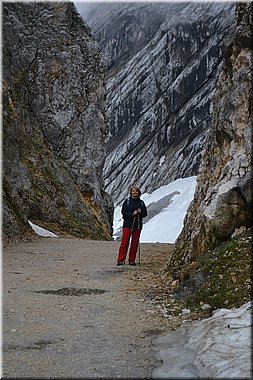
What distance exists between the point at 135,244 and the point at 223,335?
869 centimetres

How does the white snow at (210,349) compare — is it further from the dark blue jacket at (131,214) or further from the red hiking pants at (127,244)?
the dark blue jacket at (131,214)

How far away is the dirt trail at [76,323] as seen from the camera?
5.48m

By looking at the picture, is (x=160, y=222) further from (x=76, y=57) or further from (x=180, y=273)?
(x=180, y=273)

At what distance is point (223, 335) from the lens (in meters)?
5.52

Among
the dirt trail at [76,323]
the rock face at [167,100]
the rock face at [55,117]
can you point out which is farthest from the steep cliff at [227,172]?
the rock face at [167,100]

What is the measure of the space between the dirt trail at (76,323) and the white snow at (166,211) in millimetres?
53081

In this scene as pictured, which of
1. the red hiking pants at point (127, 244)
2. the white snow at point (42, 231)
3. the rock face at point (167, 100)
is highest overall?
the rock face at point (167, 100)

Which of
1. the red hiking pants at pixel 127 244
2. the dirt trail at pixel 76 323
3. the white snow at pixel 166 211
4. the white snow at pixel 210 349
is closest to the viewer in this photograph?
the white snow at pixel 210 349

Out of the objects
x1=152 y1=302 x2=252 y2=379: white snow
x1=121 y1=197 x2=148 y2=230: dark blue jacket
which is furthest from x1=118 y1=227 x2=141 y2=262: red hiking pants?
x1=152 y1=302 x2=252 y2=379: white snow

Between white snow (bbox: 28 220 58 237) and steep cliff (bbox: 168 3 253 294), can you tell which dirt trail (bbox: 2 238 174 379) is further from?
white snow (bbox: 28 220 58 237)

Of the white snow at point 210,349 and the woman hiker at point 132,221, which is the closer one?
the white snow at point 210,349

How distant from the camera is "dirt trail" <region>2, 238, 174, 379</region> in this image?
548 cm

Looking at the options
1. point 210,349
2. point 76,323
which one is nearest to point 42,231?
point 76,323

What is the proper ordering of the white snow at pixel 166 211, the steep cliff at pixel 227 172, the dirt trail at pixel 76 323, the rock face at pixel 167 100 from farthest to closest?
1. the rock face at pixel 167 100
2. the white snow at pixel 166 211
3. the steep cliff at pixel 227 172
4. the dirt trail at pixel 76 323
